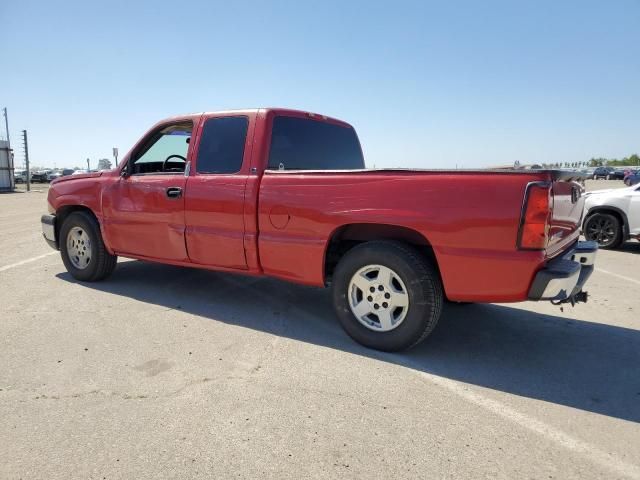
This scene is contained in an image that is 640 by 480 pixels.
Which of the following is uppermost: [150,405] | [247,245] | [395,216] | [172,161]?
[172,161]

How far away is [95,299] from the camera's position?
4855 mm

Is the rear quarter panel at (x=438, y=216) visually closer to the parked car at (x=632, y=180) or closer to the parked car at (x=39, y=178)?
the parked car at (x=632, y=180)

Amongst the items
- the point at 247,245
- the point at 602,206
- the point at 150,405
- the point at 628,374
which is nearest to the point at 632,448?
the point at 628,374

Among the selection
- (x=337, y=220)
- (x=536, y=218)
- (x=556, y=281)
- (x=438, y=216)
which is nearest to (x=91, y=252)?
(x=337, y=220)

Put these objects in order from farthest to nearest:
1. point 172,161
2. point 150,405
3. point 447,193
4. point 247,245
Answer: point 172,161 < point 247,245 < point 447,193 < point 150,405

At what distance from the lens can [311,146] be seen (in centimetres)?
470

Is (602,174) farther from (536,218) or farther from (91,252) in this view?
(91,252)

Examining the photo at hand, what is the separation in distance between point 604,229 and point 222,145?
785 cm

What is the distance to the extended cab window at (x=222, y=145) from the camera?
427cm

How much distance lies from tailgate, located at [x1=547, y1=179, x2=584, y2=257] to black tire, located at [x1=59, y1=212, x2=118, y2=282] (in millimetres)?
4755

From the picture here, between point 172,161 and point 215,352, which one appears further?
point 172,161

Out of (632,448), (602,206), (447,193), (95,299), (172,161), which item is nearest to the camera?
(632,448)

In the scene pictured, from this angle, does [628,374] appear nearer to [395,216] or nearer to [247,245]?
[395,216]

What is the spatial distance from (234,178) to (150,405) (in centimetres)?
213
